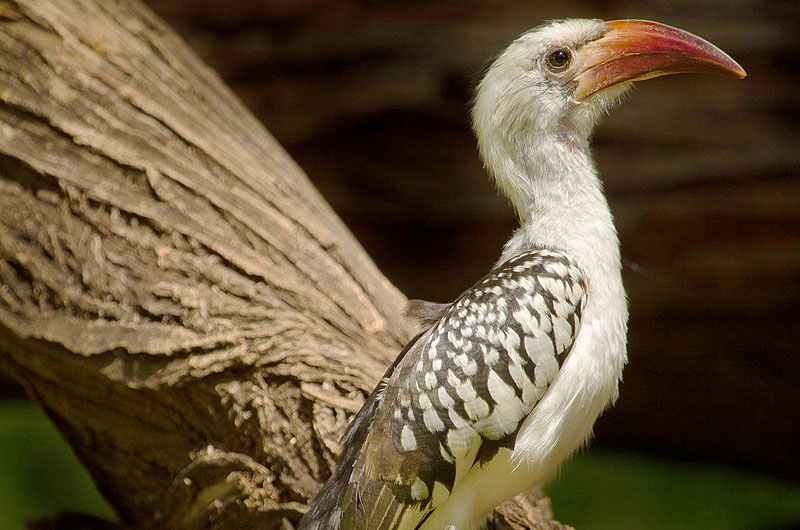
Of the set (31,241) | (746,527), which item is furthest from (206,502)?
(746,527)

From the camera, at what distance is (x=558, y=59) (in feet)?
9.04

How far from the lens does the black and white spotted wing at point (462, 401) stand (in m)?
2.41

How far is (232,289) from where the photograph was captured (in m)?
3.16

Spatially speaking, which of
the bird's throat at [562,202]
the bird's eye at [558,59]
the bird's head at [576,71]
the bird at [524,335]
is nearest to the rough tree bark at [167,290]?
the bird at [524,335]

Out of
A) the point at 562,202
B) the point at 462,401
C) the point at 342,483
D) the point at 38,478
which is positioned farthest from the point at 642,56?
the point at 38,478

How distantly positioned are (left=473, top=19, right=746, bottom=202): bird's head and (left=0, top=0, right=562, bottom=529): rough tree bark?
3.33ft

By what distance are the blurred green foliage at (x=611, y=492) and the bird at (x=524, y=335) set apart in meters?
2.30

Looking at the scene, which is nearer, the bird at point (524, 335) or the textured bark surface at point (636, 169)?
the bird at point (524, 335)

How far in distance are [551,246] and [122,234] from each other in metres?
1.73

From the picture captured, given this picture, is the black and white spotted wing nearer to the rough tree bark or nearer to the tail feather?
the tail feather

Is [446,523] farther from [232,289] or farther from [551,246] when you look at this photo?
[232,289]

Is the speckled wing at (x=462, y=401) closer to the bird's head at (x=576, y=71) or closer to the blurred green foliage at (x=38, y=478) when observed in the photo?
the bird's head at (x=576, y=71)

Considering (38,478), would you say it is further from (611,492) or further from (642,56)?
(642,56)

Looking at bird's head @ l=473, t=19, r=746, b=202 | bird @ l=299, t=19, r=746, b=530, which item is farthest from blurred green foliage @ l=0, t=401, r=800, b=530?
bird's head @ l=473, t=19, r=746, b=202
